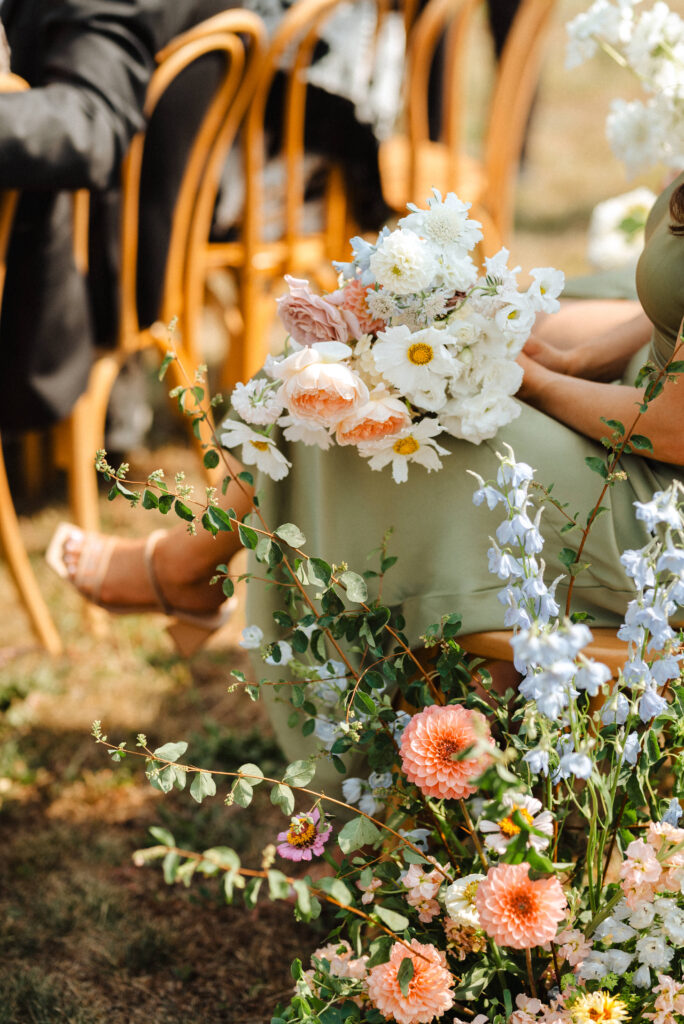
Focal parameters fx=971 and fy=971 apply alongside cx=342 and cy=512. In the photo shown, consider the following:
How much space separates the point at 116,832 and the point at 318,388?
3.09ft

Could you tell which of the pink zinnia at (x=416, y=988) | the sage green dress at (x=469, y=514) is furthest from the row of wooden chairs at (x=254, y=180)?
the pink zinnia at (x=416, y=988)

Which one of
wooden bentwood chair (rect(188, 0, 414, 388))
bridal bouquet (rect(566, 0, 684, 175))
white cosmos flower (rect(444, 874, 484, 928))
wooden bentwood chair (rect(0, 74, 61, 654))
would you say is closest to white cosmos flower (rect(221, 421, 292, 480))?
white cosmos flower (rect(444, 874, 484, 928))

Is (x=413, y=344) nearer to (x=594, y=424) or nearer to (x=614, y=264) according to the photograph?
(x=594, y=424)

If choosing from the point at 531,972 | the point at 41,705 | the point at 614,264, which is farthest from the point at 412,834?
the point at 614,264

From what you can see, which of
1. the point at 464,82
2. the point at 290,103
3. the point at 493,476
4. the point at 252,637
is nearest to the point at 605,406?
the point at 493,476

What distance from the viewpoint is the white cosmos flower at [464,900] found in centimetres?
85

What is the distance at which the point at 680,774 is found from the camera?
902 millimetres

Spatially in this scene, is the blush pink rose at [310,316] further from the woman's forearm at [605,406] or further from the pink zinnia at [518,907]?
the pink zinnia at [518,907]

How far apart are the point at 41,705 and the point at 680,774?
1.27 meters

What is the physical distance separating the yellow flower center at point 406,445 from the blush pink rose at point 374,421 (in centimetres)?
2

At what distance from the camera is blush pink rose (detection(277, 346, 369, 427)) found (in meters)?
0.92

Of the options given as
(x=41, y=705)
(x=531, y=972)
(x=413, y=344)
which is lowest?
(x=41, y=705)

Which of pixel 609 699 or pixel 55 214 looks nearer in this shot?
pixel 609 699

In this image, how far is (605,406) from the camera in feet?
3.61
